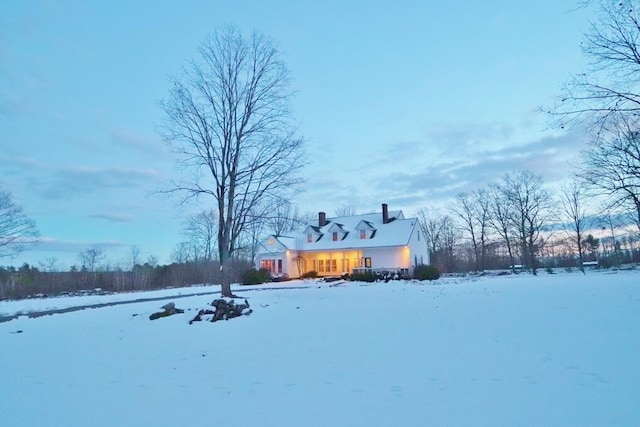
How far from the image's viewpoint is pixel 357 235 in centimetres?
4109

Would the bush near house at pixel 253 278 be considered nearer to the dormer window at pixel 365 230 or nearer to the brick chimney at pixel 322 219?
the dormer window at pixel 365 230

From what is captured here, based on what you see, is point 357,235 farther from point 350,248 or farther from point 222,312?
point 222,312

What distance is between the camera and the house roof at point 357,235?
3866 centimetres

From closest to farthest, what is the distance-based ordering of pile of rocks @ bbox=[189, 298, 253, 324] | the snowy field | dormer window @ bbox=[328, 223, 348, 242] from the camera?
the snowy field < pile of rocks @ bbox=[189, 298, 253, 324] < dormer window @ bbox=[328, 223, 348, 242]

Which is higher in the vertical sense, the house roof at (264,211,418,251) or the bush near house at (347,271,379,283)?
the house roof at (264,211,418,251)

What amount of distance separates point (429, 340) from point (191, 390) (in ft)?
14.4

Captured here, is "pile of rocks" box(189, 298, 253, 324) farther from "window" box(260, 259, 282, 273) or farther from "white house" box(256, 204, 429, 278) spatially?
"window" box(260, 259, 282, 273)

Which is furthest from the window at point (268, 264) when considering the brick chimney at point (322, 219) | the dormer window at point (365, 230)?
the dormer window at point (365, 230)

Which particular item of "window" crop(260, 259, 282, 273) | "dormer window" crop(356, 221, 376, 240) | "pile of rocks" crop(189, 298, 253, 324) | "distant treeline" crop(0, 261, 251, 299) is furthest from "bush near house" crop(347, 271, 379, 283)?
"pile of rocks" crop(189, 298, 253, 324)

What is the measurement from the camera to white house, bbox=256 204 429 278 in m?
38.3

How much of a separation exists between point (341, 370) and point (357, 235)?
35271mm

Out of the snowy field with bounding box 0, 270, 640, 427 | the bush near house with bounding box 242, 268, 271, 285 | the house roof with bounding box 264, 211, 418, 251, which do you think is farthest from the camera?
the house roof with bounding box 264, 211, 418, 251

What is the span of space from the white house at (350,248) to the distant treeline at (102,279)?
4.77 meters

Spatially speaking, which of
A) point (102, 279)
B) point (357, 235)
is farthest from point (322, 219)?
point (102, 279)
